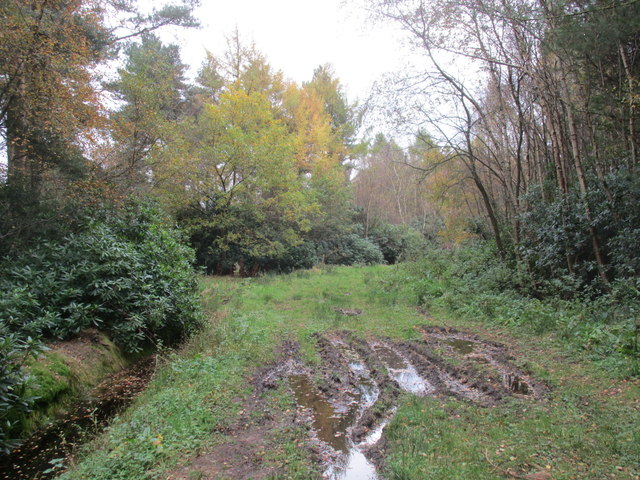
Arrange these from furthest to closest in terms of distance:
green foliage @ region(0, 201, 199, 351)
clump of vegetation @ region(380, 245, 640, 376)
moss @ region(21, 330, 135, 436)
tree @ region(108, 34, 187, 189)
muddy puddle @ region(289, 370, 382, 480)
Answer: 1. tree @ region(108, 34, 187, 189)
2. clump of vegetation @ region(380, 245, 640, 376)
3. green foliage @ region(0, 201, 199, 351)
4. moss @ region(21, 330, 135, 436)
5. muddy puddle @ region(289, 370, 382, 480)

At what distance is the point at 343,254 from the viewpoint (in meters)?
25.0

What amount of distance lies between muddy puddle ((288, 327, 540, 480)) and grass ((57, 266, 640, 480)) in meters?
0.21

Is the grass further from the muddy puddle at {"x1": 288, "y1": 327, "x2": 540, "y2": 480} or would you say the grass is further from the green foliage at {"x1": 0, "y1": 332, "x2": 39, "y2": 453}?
the green foliage at {"x1": 0, "y1": 332, "x2": 39, "y2": 453}

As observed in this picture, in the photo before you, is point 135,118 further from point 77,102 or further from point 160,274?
point 160,274

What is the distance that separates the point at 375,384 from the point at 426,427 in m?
1.41

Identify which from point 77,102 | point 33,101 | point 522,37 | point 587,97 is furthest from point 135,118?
point 587,97

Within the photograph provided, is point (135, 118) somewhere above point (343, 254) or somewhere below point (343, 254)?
above

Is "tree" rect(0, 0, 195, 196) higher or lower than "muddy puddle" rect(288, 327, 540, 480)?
higher

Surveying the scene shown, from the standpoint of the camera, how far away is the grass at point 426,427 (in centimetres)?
309

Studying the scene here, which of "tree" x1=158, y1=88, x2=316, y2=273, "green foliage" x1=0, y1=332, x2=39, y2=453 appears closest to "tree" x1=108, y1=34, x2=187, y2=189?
"tree" x1=158, y1=88, x2=316, y2=273

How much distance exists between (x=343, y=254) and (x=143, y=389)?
20.1 metres

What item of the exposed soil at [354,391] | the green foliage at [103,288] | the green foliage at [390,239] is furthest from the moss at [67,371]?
the green foliage at [390,239]

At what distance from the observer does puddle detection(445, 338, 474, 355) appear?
645 centimetres

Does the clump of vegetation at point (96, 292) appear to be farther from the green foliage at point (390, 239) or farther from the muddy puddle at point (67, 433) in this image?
the green foliage at point (390, 239)
